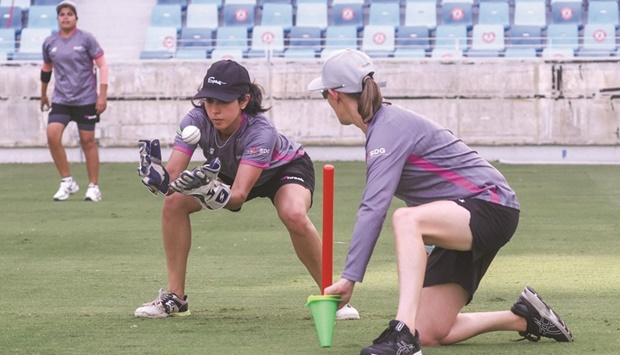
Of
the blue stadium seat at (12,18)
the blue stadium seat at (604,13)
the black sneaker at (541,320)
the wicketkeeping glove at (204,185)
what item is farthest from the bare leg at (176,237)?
the blue stadium seat at (12,18)

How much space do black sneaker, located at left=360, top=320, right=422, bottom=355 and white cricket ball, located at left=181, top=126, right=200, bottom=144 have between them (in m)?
1.96

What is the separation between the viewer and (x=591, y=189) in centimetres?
1669

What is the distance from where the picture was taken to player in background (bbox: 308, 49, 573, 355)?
5.44 metres

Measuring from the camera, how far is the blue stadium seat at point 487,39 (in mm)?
23688

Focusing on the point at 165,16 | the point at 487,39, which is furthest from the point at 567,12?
the point at 165,16

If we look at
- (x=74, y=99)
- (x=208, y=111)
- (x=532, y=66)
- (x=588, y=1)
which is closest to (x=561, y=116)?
(x=532, y=66)

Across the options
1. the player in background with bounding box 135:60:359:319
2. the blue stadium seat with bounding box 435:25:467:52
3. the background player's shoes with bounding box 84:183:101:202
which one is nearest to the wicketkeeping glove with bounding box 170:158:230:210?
the player in background with bounding box 135:60:359:319

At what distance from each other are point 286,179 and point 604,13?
19.5 metres

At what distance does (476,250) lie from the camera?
5.75 meters

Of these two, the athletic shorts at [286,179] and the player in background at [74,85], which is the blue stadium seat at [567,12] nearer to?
the player in background at [74,85]

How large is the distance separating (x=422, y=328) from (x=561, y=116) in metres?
17.1

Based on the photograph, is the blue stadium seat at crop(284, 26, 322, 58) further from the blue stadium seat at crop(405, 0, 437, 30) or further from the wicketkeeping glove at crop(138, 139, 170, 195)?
the wicketkeeping glove at crop(138, 139, 170, 195)

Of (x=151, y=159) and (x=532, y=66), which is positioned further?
(x=532, y=66)

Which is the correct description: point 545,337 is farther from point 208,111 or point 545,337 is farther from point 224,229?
point 224,229
